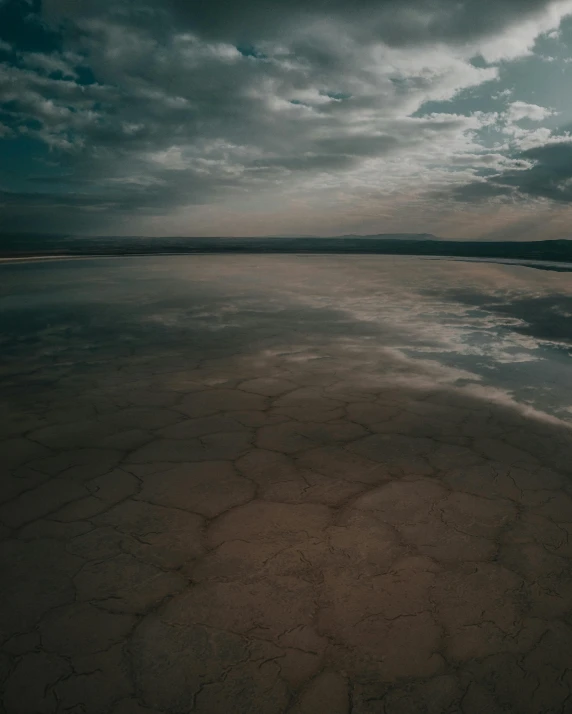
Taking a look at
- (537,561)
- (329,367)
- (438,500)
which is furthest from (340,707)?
(329,367)

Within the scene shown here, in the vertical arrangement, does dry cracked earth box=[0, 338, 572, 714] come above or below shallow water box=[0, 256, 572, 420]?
below

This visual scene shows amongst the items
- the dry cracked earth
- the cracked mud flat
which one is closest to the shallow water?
the cracked mud flat

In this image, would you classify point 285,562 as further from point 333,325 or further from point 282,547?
point 333,325

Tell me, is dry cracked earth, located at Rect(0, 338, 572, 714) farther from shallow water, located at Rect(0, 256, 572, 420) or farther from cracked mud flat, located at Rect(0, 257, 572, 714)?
shallow water, located at Rect(0, 256, 572, 420)

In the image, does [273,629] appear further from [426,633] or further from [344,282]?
[344,282]

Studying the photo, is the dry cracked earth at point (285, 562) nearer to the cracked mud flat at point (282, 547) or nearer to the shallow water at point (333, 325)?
the cracked mud flat at point (282, 547)

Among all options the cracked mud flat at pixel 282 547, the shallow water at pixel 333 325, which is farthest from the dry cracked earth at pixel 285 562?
the shallow water at pixel 333 325

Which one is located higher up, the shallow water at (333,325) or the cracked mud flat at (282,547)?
the shallow water at (333,325)

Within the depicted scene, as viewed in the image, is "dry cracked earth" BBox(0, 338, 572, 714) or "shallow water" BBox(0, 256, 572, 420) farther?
"shallow water" BBox(0, 256, 572, 420)

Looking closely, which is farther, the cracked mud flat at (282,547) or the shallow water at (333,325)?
the shallow water at (333,325)
